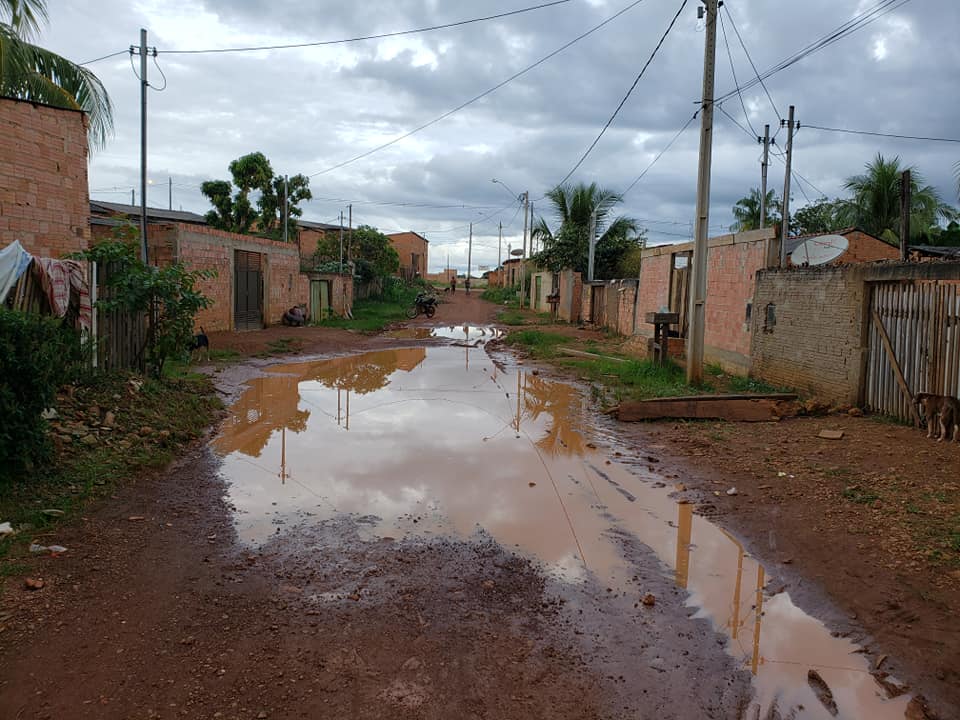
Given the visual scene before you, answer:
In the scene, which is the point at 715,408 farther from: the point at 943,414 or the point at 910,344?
the point at 943,414

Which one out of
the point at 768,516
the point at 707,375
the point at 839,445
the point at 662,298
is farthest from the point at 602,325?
the point at 768,516

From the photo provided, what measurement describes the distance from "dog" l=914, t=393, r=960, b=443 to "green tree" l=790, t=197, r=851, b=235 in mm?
27668

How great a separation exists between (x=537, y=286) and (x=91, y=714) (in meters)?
39.0

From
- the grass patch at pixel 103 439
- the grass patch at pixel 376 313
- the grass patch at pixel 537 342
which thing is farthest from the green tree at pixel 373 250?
the grass patch at pixel 103 439

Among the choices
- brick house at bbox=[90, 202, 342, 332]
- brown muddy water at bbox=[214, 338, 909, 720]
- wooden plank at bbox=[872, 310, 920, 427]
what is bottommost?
brown muddy water at bbox=[214, 338, 909, 720]

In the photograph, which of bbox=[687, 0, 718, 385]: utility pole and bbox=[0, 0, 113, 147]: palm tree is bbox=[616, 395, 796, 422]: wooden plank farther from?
bbox=[0, 0, 113, 147]: palm tree

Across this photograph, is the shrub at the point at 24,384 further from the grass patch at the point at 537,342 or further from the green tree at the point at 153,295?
the grass patch at the point at 537,342

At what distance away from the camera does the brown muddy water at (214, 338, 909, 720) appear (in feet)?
11.6

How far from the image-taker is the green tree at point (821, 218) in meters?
31.8

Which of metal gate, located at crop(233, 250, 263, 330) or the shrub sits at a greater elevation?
metal gate, located at crop(233, 250, 263, 330)

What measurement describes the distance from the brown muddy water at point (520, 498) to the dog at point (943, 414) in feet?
10.7

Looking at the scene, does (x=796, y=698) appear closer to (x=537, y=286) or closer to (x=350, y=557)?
(x=350, y=557)

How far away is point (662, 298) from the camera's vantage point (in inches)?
741

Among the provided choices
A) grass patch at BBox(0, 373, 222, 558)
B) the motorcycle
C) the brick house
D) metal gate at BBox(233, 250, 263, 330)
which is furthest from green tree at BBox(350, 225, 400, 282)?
grass patch at BBox(0, 373, 222, 558)
